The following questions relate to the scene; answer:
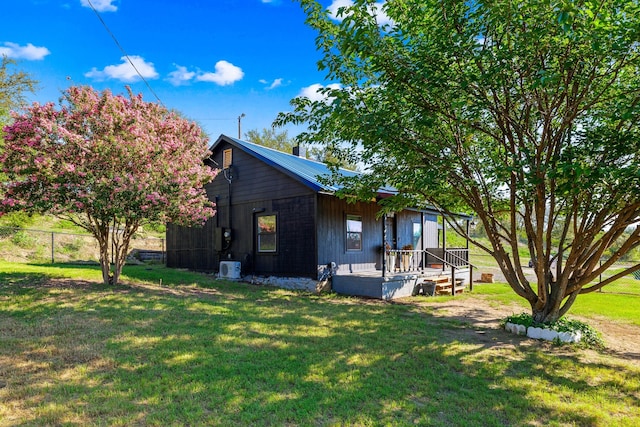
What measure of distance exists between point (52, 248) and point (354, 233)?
12.0 meters

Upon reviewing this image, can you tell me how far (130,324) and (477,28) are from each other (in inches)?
250

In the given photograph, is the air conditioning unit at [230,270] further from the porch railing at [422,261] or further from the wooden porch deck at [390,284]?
the porch railing at [422,261]

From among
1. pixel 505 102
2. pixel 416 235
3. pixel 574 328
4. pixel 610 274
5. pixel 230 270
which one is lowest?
pixel 610 274

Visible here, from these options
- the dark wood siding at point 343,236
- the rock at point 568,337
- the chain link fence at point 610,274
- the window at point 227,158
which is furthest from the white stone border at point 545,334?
the window at point 227,158

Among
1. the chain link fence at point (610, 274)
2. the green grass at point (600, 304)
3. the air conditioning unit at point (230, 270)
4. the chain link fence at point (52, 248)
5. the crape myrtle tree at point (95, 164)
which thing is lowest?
the chain link fence at point (610, 274)

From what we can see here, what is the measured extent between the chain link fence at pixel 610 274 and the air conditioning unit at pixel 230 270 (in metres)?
10.6

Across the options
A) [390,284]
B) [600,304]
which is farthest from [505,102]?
[600,304]

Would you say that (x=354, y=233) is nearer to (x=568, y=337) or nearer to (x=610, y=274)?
(x=568, y=337)

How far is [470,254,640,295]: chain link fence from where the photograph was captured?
13.0m

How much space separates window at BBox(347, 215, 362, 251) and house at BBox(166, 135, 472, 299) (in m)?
0.03

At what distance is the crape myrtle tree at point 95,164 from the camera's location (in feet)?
24.6

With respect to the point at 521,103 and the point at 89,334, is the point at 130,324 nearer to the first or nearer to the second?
the point at 89,334

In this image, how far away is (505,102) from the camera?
18.5ft

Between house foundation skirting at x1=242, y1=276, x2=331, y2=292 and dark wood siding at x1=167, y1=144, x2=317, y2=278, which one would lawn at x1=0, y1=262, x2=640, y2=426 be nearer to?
house foundation skirting at x1=242, y1=276, x2=331, y2=292
